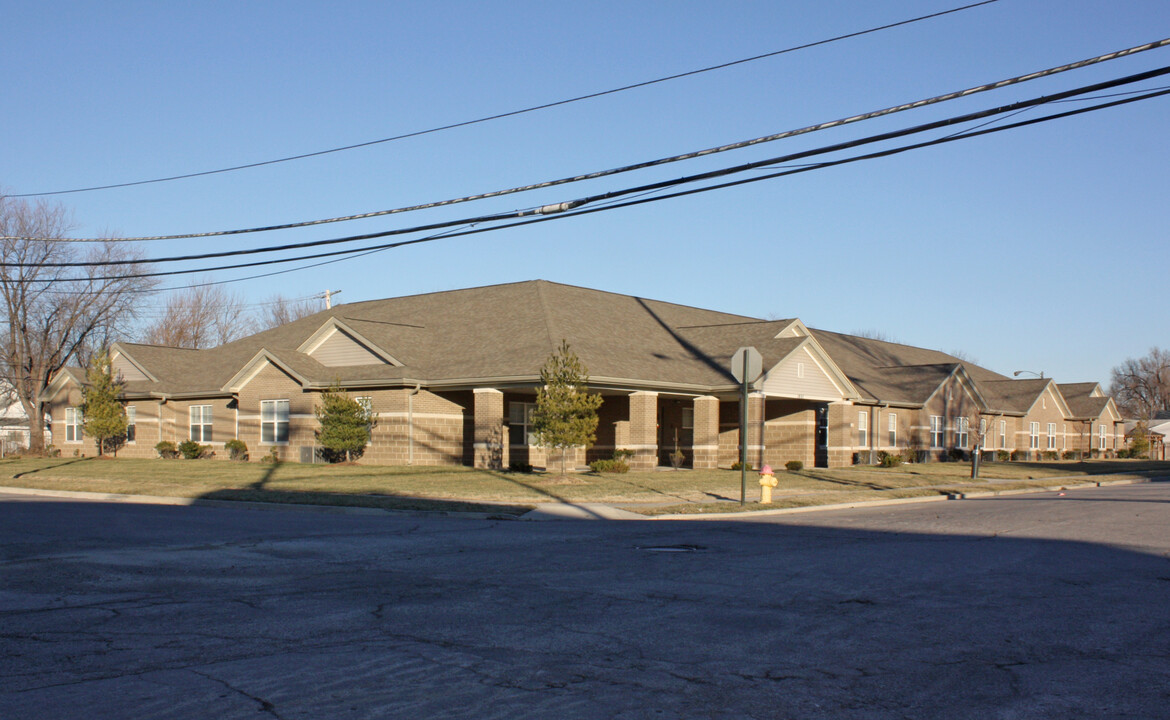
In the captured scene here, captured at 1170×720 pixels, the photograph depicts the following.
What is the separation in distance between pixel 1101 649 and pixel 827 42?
449 inches

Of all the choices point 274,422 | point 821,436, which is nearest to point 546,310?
point 274,422

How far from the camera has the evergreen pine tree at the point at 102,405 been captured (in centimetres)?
4206

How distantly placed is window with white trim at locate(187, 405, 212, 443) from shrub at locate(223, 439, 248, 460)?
287 cm

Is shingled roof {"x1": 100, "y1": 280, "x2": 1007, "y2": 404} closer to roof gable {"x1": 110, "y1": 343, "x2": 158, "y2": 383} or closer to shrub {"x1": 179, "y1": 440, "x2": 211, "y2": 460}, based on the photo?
roof gable {"x1": 110, "y1": 343, "x2": 158, "y2": 383}

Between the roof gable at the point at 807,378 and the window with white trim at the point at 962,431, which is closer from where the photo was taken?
the roof gable at the point at 807,378

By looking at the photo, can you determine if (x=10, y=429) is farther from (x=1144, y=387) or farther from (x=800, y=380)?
(x=1144, y=387)

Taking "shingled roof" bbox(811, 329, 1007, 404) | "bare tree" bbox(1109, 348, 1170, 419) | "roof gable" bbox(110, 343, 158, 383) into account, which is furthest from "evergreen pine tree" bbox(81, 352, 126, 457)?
"bare tree" bbox(1109, 348, 1170, 419)

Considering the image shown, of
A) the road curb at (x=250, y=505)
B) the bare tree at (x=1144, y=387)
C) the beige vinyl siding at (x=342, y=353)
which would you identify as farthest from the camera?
the bare tree at (x=1144, y=387)

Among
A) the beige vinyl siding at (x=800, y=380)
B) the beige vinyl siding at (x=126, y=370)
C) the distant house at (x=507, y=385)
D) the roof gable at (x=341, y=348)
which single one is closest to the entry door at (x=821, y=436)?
the distant house at (x=507, y=385)

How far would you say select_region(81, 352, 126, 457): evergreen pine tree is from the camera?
138 feet

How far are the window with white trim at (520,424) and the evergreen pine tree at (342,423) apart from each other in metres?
5.14

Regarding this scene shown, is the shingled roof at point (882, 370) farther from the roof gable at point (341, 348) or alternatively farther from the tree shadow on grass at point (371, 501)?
the tree shadow on grass at point (371, 501)

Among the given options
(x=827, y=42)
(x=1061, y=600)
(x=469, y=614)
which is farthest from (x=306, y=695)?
(x=827, y=42)

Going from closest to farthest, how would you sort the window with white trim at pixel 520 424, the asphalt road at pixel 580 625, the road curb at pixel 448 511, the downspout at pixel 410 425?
the asphalt road at pixel 580 625
the road curb at pixel 448 511
the downspout at pixel 410 425
the window with white trim at pixel 520 424
